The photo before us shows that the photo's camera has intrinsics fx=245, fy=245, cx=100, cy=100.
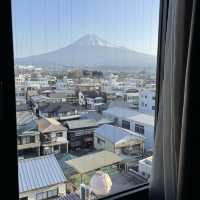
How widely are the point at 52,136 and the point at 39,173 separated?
7.7 inches

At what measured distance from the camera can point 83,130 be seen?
1366mm

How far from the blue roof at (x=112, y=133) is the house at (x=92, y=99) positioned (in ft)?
0.42

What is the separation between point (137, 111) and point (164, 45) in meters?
0.45

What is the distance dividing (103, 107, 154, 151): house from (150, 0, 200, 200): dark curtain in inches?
8.0

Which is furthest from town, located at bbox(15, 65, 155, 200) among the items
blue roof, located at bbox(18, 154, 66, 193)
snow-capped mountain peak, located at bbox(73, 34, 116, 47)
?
snow-capped mountain peak, located at bbox(73, 34, 116, 47)

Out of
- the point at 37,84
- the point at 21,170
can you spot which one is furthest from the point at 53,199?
the point at 37,84

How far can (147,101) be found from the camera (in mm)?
1620

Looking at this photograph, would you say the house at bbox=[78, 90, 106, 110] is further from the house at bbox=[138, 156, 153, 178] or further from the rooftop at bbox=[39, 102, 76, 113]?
the house at bbox=[138, 156, 153, 178]

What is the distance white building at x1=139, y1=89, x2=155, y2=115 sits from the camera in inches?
63.0

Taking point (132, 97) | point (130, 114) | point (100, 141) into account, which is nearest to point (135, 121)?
point (130, 114)

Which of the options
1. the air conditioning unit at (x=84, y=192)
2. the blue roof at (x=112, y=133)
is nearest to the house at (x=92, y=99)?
the blue roof at (x=112, y=133)

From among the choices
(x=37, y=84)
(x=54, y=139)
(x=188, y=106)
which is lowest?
(x=54, y=139)

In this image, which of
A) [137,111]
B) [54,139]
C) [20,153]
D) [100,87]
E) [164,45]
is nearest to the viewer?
[20,153]

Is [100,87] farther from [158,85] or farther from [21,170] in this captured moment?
[21,170]
